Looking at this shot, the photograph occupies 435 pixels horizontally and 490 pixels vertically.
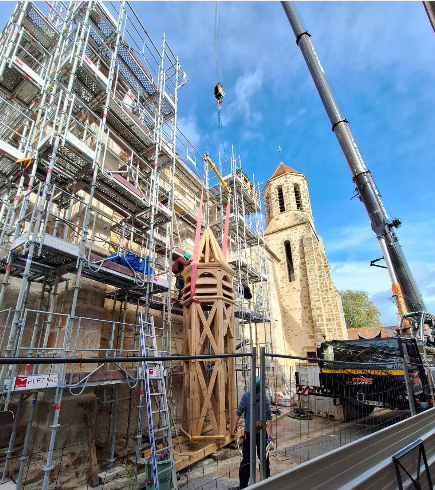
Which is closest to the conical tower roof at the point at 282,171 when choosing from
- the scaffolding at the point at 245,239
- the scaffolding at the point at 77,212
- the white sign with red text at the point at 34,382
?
the scaffolding at the point at 245,239

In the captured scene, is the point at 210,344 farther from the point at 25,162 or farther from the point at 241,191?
the point at 241,191

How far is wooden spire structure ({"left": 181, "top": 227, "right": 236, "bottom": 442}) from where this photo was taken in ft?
20.2

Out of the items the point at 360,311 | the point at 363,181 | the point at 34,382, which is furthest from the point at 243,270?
the point at 360,311

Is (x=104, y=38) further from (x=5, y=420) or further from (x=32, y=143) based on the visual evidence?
(x=5, y=420)

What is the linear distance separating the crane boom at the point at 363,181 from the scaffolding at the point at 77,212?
20.4 feet

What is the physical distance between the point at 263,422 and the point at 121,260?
540cm

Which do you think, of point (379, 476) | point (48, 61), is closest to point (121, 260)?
point (379, 476)

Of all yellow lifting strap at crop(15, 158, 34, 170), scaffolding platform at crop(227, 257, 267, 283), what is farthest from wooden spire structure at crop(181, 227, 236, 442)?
scaffolding platform at crop(227, 257, 267, 283)

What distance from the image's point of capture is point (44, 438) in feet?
18.8

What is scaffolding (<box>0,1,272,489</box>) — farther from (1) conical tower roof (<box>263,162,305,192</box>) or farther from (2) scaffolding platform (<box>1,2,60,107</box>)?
(1) conical tower roof (<box>263,162,305,192</box>)

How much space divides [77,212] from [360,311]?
130 feet

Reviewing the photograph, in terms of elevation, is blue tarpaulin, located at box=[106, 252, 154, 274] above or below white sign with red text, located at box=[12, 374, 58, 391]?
above

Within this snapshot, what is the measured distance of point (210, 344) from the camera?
6.93 meters

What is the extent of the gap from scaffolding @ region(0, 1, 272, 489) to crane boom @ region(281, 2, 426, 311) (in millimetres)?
6210
